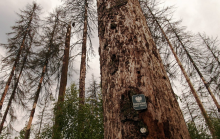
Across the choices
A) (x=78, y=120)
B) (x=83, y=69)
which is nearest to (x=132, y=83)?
(x=78, y=120)

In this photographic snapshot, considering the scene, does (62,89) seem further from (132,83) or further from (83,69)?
(132,83)

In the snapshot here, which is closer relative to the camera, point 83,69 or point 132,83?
point 132,83

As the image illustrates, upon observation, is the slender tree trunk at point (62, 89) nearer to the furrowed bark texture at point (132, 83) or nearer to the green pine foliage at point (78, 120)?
the green pine foliage at point (78, 120)

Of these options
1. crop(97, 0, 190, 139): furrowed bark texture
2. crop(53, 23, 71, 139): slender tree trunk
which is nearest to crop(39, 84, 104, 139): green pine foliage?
crop(53, 23, 71, 139): slender tree trunk

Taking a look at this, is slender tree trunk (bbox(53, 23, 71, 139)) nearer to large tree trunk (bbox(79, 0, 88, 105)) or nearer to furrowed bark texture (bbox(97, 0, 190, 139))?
large tree trunk (bbox(79, 0, 88, 105))

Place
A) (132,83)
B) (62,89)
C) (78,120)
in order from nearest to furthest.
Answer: (132,83) < (78,120) < (62,89)

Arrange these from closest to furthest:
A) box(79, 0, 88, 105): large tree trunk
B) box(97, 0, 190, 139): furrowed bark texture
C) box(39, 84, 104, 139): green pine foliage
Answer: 1. box(97, 0, 190, 139): furrowed bark texture
2. box(39, 84, 104, 139): green pine foliage
3. box(79, 0, 88, 105): large tree trunk

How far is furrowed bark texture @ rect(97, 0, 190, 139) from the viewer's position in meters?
0.85

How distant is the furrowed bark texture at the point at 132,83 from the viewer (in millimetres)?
853

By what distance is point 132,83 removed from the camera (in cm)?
98

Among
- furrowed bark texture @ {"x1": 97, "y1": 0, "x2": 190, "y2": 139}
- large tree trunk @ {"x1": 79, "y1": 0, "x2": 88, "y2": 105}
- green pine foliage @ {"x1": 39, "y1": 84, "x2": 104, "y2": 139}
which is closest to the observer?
furrowed bark texture @ {"x1": 97, "y1": 0, "x2": 190, "y2": 139}

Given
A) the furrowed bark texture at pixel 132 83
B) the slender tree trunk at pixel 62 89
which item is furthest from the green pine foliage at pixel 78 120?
the furrowed bark texture at pixel 132 83

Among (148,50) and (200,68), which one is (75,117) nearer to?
(148,50)

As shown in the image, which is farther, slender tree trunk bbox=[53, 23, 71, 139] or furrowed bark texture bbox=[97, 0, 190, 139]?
slender tree trunk bbox=[53, 23, 71, 139]
